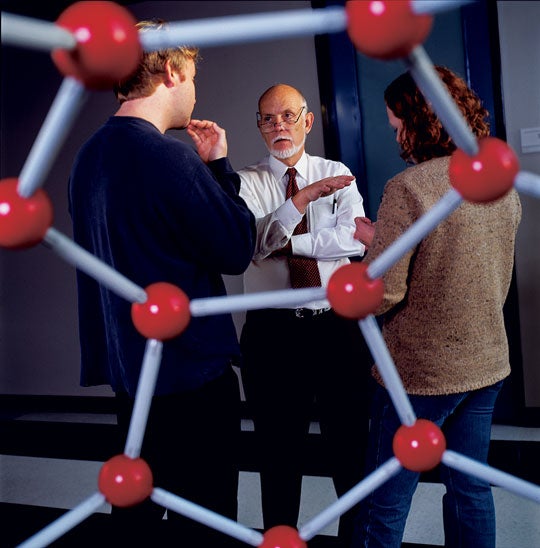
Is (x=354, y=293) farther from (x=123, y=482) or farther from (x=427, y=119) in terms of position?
(x=427, y=119)

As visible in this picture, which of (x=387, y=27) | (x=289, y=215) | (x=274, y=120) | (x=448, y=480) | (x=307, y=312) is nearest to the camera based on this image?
(x=387, y=27)

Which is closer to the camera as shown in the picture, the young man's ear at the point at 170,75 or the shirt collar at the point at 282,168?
the young man's ear at the point at 170,75

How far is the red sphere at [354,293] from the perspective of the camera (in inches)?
25.8

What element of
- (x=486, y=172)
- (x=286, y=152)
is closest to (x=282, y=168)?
(x=286, y=152)

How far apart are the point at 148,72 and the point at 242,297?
0.69 meters

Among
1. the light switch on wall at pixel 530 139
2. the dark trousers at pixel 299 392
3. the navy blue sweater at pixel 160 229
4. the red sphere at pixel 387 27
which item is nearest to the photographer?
the red sphere at pixel 387 27

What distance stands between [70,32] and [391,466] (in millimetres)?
596

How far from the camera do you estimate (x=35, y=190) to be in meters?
0.57

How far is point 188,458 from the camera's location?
4.23 feet

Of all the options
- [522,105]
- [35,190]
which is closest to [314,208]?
[35,190]

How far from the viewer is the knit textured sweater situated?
121cm

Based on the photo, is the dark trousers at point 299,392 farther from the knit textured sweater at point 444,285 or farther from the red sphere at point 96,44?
the red sphere at point 96,44

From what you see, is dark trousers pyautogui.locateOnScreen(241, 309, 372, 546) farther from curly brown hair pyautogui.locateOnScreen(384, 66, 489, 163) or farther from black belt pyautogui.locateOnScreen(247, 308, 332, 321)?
curly brown hair pyautogui.locateOnScreen(384, 66, 489, 163)

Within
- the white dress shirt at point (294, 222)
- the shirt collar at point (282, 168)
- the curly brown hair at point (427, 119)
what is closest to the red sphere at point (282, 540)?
the curly brown hair at point (427, 119)
